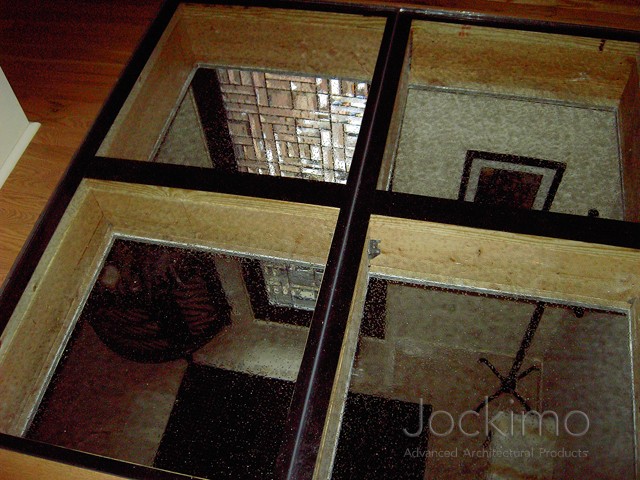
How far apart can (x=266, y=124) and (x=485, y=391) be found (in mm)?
1282

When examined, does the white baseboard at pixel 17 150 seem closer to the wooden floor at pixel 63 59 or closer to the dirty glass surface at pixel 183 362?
the wooden floor at pixel 63 59

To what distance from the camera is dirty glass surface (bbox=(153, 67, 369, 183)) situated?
193cm

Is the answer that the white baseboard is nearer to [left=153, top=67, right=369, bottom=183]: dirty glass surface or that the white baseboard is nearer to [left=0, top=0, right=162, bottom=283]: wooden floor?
[left=0, top=0, right=162, bottom=283]: wooden floor

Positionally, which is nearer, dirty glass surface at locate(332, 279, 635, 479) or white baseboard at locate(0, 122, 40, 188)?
dirty glass surface at locate(332, 279, 635, 479)

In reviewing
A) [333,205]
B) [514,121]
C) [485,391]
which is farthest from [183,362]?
[514,121]

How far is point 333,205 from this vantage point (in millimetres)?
1412

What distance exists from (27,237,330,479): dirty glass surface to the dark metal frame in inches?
10.0

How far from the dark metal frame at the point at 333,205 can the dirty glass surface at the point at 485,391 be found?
0.27m

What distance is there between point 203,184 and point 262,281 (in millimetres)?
358

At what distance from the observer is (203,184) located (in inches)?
58.6

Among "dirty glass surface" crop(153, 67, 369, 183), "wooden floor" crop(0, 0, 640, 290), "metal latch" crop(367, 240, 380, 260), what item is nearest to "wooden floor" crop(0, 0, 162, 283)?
"wooden floor" crop(0, 0, 640, 290)

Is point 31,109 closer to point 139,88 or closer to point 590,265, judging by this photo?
point 139,88

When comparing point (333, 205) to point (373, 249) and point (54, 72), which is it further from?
point (54, 72)

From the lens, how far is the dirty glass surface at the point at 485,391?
1.32 m
